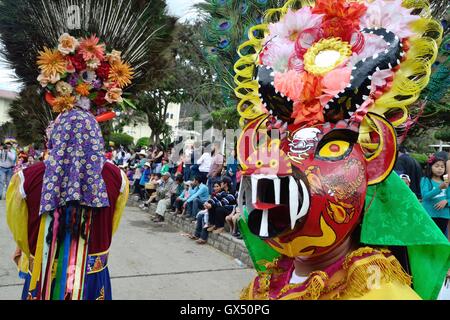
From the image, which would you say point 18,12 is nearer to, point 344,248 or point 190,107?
point 344,248

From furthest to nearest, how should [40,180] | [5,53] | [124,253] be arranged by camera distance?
[124,253], [5,53], [40,180]

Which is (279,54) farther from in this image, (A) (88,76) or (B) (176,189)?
(B) (176,189)

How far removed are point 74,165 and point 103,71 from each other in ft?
2.39

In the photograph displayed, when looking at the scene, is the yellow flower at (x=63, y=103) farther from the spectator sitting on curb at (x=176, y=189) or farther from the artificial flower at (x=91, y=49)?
the spectator sitting on curb at (x=176, y=189)

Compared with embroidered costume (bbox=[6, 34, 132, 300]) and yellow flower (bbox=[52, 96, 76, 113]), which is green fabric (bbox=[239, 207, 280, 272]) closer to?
embroidered costume (bbox=[6, 34, 132, 300])

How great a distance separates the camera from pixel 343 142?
202 centimetres

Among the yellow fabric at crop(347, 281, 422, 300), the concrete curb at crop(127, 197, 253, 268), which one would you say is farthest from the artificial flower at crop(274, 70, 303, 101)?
the concrete curb at crop(127, 197, 253, 268)

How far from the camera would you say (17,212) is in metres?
2.75

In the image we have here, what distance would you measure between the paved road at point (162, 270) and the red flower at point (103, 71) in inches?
108

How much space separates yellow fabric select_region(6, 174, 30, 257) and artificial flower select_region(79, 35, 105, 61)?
0.91m
